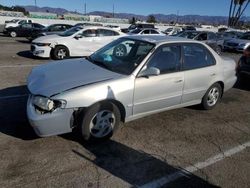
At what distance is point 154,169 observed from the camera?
3.77 meters

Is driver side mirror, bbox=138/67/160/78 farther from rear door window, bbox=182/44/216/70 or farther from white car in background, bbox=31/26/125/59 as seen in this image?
white car in background, bbox=31/26/125/59

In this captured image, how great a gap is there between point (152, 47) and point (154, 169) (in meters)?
2.15

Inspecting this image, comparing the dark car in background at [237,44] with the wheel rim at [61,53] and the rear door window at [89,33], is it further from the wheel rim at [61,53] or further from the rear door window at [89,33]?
the wheel rim at [61,53]

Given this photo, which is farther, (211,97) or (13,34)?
(13,34)

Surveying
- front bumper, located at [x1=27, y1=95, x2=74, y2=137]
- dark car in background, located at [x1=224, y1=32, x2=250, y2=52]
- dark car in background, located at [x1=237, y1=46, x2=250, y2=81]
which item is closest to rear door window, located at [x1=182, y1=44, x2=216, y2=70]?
front bumper, located at [x1=27, y1=95, x2=74, y2=137]

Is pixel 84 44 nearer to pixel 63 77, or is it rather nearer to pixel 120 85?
pixel 63 77

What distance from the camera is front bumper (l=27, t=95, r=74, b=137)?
3.89m

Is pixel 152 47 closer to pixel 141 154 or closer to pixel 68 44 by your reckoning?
pixel 141 154

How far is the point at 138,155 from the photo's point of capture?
4090 millimetres

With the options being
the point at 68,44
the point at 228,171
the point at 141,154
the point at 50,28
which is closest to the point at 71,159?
the point at 141,154

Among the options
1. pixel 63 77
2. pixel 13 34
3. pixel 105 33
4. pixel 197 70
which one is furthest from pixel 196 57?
pixel 13 34

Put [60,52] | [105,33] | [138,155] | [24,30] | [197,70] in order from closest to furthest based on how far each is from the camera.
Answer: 1. [138,155]
2. [197,70]
3. [60,52]
4. [105,33]
5. [24,30]

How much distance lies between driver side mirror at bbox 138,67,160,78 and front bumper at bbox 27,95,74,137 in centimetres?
134

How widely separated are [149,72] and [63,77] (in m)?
1.37
